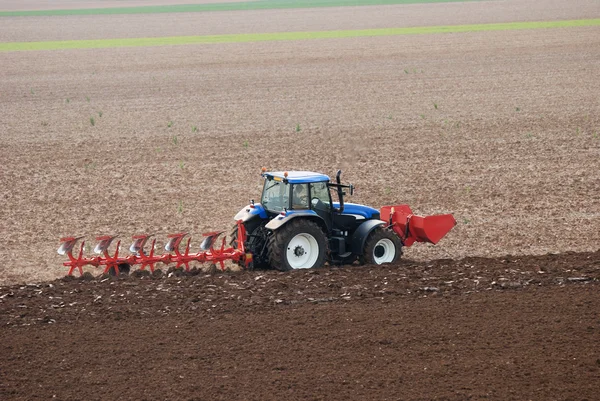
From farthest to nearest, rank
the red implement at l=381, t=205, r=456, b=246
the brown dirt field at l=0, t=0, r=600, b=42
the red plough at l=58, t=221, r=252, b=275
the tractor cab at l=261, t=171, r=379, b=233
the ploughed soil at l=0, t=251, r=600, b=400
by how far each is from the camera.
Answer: the brown dirt field at l=0, t=0, r=600, b=42, the red implement at l=381, t=205, r=456, b=246, the tractor cab at l=261, t=171, r=379, b=233, the red plough at l=58, t=221, r=252, b=275, the ploughed soil at l=0, t=251, r=600, b=400

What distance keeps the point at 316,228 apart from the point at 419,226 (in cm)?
199

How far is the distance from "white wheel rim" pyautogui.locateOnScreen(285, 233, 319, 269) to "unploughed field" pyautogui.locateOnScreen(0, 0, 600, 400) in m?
0.45

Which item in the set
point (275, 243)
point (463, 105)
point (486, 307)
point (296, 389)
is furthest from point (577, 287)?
point (463, 105)

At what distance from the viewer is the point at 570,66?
37.0 m

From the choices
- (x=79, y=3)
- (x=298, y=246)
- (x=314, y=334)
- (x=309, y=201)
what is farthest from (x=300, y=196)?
(x=79, y=3)

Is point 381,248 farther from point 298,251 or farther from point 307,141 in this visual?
point 307,141

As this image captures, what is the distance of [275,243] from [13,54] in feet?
129

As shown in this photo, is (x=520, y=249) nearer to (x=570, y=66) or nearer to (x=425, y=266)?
(x=425, y=266)

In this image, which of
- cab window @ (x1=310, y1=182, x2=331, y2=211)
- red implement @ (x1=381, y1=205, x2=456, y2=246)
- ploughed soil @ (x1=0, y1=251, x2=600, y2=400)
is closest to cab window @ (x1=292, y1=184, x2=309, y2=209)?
cab window @ (x1=310, y1=182, x2=331, y2=211)

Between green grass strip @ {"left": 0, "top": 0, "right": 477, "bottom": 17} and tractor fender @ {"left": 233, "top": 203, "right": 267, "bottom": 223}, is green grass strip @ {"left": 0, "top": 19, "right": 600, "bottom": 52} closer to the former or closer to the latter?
green grass strip @ {"left": 0, "top": 0, "right": 477, "bottom": 17}

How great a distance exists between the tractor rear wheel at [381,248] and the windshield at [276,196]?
1.45 meters

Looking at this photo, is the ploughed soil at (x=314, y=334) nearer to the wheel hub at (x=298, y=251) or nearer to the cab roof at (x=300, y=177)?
the wheel hub at (x=298, y=251)

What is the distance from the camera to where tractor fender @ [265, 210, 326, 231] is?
12.5 m

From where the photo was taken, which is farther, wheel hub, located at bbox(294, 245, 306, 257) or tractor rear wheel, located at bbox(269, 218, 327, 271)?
wheel hub, located at bbox(294, 245, 306, 257)
